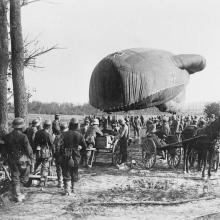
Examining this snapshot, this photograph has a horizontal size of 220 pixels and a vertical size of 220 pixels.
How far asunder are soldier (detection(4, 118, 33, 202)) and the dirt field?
1.67 ft

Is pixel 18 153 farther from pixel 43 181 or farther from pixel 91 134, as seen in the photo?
pixel 91 134

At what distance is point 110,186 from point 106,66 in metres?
6.53

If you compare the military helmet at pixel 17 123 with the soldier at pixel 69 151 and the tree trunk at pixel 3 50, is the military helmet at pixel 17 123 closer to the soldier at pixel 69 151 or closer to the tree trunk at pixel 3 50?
the soldier at pixel 69 151

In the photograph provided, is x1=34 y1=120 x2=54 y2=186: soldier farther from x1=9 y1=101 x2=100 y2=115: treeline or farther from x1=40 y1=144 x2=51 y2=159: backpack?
x1=9 y1=101 x2=100 y2=115: treeline

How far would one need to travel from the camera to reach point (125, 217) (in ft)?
24.7

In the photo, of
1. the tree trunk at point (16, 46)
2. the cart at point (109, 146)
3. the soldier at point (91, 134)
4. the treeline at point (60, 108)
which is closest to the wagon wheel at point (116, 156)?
the cart at point (109, 146)

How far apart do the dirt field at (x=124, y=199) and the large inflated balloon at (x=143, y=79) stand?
12.0ft

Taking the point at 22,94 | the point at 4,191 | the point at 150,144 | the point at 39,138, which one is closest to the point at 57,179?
the point at 39,138

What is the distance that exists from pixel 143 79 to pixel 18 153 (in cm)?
537

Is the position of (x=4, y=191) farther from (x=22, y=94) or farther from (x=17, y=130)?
(x=22, y=94)

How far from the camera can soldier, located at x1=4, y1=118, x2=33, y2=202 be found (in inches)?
348

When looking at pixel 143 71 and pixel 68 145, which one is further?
pixel 68 145

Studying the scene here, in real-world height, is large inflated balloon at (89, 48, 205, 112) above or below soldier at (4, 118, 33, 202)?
above

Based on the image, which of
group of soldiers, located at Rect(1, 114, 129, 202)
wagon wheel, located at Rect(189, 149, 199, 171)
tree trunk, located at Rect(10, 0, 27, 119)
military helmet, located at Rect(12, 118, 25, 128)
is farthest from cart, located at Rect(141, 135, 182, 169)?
military helmet, located at Rect(12, 118, 25, 128)
